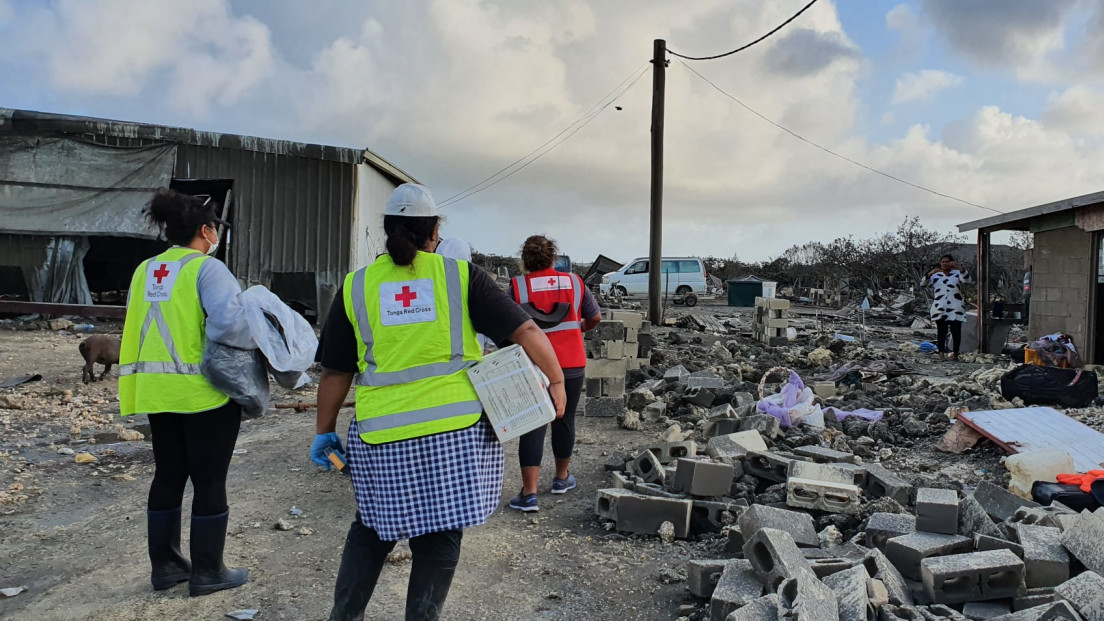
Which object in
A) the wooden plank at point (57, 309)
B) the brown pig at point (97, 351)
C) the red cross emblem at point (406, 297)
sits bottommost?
the brown pig at point (97, 351)

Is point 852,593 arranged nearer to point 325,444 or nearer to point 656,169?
point 325,444

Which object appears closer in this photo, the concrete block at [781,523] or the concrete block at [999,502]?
the concrete block at [781,523]

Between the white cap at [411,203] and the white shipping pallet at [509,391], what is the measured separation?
1.75ft

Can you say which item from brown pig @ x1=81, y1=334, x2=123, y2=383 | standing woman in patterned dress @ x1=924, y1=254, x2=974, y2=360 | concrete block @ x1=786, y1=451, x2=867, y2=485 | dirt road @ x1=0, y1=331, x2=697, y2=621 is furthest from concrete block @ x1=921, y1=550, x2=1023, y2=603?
standing woman in patterned dress @ x1=924, y1=254, x2=974, y2=360

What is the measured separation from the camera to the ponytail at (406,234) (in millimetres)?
2535

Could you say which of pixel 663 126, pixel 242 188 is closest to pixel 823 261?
pixel 663 126

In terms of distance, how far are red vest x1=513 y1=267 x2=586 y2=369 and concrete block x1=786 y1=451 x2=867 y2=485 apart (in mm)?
1449

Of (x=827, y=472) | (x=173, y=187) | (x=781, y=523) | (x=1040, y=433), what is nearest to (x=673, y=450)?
(x=827, y=472)

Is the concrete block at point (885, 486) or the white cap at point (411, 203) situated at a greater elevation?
the white cap at point (411, 203)

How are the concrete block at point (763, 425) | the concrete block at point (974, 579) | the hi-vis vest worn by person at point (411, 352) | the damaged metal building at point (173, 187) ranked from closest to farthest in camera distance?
A: 1. the hi-vis vest worn by person at point (411, 352)
2. the concrete block at point (974, 579)
3. the concrete block at point (763, 425)
4. the damaged metal building at point (173, 187)

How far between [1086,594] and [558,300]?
3009 mm

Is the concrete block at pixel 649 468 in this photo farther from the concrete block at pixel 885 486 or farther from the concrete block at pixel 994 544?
the concrete block at pixel 994 544

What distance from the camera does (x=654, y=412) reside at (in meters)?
7.72

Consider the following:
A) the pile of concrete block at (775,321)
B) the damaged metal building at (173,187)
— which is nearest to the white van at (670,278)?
the pile of concrete block at (775,321)
